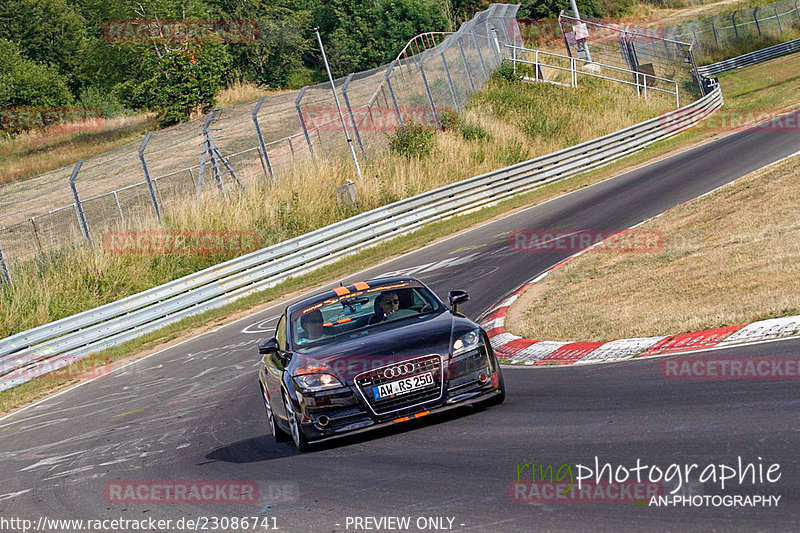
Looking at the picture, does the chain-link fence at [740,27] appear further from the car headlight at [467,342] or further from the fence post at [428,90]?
the car headlight at [467,342]

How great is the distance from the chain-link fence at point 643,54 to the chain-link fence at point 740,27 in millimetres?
12229

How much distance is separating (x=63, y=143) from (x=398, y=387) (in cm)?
5815

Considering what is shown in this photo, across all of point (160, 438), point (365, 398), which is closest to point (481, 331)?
point (365, 398)

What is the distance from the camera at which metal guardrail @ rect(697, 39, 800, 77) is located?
61531 mm

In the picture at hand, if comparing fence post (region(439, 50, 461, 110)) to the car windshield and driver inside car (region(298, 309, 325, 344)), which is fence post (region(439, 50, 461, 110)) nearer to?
the car windshield

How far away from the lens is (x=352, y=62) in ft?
275

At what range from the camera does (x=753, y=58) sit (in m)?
62.4

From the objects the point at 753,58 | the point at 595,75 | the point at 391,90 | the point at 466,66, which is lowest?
the point at 753,58

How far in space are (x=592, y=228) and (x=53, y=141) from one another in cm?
5071

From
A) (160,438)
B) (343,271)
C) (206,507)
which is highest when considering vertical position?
(206,507)

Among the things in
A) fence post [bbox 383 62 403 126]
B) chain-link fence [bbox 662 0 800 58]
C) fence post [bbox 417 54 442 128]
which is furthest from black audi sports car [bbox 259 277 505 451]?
chain-link fence [bbox 662 0 800 58]

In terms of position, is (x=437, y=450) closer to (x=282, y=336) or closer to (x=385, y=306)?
(x=385, y=306)

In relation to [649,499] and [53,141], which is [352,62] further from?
[649,499]

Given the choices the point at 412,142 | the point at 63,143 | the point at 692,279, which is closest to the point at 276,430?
the point at 692,279
